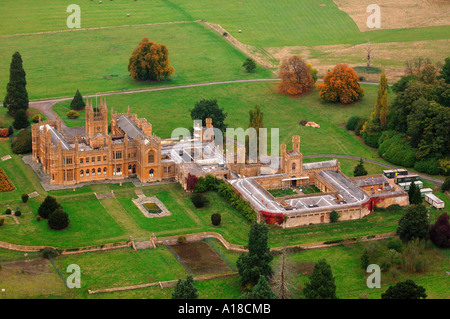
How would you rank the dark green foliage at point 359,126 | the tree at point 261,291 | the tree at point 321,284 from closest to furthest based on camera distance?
the tree at point 261,291, the tree at point 321,284, the dark green foliage at point 359,126

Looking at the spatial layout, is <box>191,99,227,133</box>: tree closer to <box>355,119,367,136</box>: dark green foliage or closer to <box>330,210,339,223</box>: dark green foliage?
<box>355,119,367,136</box>: dark green foliage

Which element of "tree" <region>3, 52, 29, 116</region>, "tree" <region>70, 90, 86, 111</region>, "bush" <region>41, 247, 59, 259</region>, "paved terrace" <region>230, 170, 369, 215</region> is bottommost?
"bush" <region>41, 247, 59, 259</region>

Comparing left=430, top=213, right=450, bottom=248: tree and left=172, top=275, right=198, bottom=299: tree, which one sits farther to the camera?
left=430, top=213, right=450, bottom=248: tree

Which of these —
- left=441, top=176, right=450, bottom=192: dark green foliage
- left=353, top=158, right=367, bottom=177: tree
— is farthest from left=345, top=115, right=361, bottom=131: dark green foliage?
left=441, top=176, right=450, bottom=192: dark green foliage

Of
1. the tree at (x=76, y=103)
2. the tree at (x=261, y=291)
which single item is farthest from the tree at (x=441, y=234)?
the tree at (x=76, y=103)

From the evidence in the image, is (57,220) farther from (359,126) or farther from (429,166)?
(359,126)

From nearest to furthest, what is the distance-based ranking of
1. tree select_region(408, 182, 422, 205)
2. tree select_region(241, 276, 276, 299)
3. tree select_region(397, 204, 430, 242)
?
1. tree select_region(241, 276, 276, 299)
2. tree select_region(397, 204, 430, 242)
3. tree select_region(408, 182, 422, 205)

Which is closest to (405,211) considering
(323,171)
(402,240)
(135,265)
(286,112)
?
(402,240)

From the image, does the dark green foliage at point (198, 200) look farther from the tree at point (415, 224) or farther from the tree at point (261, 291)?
the tree at point (261, 291)
